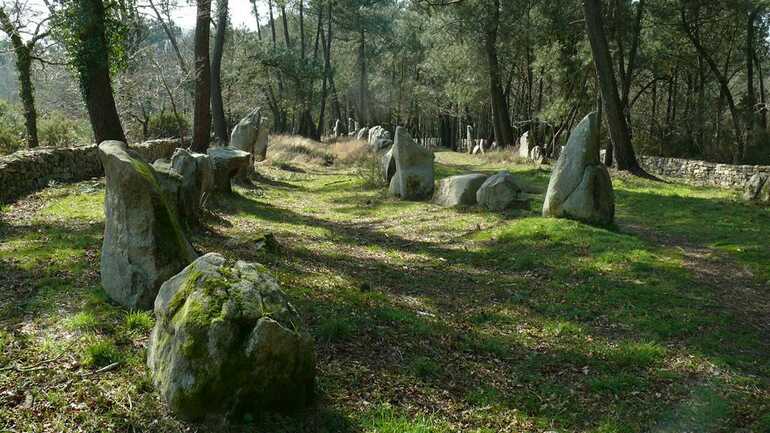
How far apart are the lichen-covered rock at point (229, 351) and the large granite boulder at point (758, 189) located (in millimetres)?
14992

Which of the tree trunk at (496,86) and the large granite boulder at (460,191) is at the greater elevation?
the tree trunk at (496,86)

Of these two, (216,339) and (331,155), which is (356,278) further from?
(331,155)

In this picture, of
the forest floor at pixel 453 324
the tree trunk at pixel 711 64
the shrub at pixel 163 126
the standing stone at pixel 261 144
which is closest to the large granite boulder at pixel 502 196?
the forest floor at pixel 453 324

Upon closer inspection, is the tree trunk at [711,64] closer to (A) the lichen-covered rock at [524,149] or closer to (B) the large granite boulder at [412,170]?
(A) the lichen-covered rock at [524,149]

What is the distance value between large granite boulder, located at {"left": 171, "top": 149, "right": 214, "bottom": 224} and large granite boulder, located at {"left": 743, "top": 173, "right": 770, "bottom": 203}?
13.5 metres

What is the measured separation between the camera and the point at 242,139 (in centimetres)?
2178

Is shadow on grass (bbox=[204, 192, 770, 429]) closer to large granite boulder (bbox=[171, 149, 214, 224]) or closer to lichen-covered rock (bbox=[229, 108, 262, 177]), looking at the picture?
large granite boulder (bbox=[171, 149, 214, 224])

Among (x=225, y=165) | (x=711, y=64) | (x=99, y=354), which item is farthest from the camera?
(x=711, y=64)

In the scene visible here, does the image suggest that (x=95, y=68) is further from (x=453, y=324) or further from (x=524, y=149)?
(x=524, y=149)

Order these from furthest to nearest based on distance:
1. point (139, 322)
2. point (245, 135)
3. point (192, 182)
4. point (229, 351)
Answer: point (245, 135)
point (192, 182)
point (139, 322)
point (229, 351)

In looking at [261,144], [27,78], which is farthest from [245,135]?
[27,78]

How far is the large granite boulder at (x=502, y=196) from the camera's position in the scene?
14.2m

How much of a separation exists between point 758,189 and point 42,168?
1716cm

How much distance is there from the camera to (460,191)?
15086 millimetres
